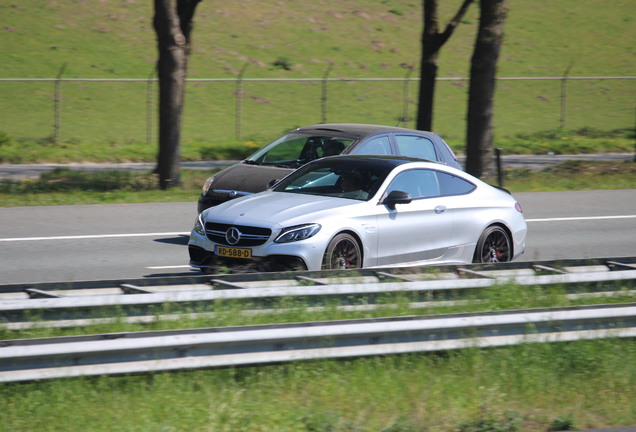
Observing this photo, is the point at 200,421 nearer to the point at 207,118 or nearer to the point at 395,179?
the point at 395,179

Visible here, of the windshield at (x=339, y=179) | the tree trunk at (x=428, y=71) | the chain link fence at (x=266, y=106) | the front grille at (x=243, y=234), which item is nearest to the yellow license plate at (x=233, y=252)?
the front grille at (x=243, y=234)

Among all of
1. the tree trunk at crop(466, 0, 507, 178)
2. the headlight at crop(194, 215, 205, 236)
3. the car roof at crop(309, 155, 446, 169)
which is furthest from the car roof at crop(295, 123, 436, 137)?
the tree trunk at crop(466, 0, 507, 178)

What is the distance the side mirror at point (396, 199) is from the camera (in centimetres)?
974

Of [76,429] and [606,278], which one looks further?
[606,278]

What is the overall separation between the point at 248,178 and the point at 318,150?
4.25 feet

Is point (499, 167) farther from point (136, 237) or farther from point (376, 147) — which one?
point (136, 237)

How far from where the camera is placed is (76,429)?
5121 millimetres

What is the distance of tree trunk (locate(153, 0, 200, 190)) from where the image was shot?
57.6ft

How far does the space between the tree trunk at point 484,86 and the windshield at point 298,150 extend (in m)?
6.47

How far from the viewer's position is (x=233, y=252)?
927cm

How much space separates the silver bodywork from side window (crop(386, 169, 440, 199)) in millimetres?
69

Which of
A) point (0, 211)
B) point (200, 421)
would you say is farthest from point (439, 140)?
→ point (200, 421)

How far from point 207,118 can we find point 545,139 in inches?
477

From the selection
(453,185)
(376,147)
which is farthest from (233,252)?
(376,147)
